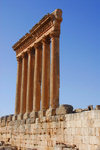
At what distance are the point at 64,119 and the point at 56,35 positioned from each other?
7591mm

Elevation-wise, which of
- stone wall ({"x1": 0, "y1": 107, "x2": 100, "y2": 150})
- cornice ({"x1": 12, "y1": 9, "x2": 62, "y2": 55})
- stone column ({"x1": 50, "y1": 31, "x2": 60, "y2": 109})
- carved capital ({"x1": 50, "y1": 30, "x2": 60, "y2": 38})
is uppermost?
cornice ({"x1": 12, "y1": 9, "x2": 62, "y2": 55})

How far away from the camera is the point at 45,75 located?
63.0 ft

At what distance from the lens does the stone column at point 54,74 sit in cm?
1718

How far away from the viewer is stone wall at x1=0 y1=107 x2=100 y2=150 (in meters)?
10.9

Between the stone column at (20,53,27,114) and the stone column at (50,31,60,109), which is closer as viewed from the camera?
the stone column at (50,31,60,109)

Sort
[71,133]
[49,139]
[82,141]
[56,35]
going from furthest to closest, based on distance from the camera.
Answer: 1. [56,35]
2. [49,139]
3. [71,133]
4. [82,141]

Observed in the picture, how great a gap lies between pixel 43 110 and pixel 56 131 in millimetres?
3571

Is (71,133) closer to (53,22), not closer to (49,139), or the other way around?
(49,139)

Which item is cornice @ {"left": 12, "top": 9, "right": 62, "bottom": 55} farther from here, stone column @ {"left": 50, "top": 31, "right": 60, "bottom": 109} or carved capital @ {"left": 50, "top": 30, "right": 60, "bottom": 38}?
stone column @ {"left": 50, "top": 31, "right": 60, "bottom": 109}

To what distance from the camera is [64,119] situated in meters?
13.6

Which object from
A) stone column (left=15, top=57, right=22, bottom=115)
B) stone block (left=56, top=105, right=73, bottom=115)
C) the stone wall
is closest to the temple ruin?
stone column (left=15, top=57, right=22, bottom=115)

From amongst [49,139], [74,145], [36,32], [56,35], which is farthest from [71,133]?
[36,32]

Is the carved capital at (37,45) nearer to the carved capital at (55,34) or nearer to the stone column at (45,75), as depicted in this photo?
the stone column at (45,75)

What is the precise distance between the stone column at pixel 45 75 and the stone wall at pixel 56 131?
6.43 ft
